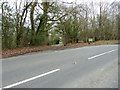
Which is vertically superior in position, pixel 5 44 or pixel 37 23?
pixel 37 23

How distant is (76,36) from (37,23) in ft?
42.9

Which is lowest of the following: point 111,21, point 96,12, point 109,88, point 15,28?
point 109,88

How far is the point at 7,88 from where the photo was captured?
4.30 meters

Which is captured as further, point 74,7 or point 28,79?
point 74,7

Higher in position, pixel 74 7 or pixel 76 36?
pixel 74 7

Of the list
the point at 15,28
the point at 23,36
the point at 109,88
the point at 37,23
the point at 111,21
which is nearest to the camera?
the point at 109,88

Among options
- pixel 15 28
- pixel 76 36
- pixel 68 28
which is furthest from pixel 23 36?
pixel 76 36

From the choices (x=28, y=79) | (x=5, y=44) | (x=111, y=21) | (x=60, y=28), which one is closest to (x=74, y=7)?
(x=60, y=28)

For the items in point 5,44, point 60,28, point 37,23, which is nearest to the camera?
point 5,44

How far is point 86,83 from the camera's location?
4.66 m

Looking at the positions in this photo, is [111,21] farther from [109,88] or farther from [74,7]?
[109,88]

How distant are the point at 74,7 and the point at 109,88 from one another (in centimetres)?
1892

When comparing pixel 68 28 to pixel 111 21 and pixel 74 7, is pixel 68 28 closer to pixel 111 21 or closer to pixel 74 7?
pixel 74 7

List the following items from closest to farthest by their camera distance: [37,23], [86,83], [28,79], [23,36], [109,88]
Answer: [109,88], [86,83], [28,79], [23,36], [37,23]
